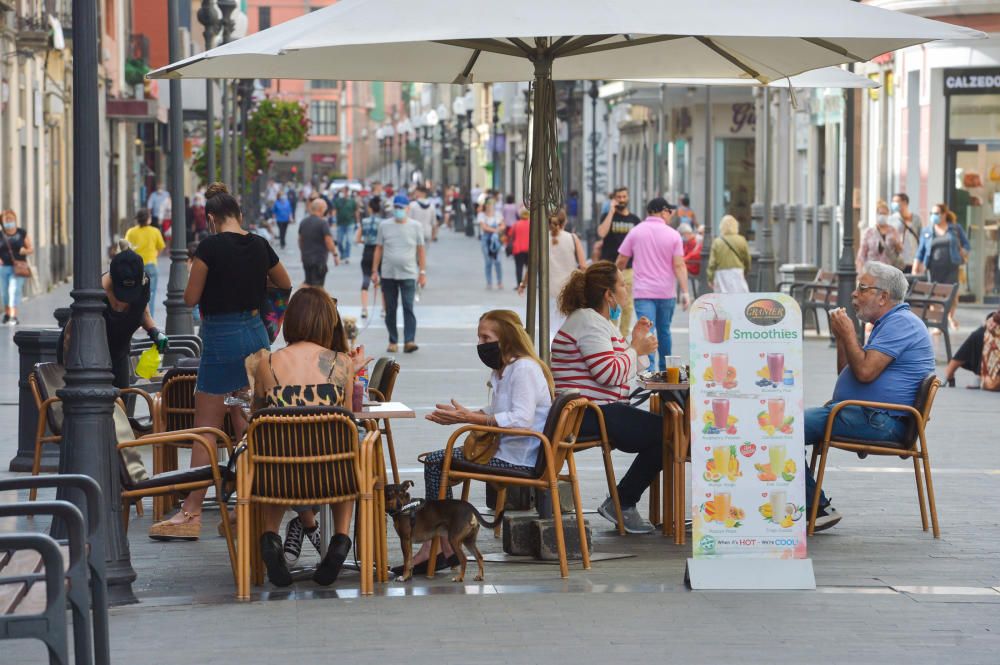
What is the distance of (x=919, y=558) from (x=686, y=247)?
70.9ft

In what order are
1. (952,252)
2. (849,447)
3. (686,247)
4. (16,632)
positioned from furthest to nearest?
(686,247) → (952,252) → (849,447) → (16,632)

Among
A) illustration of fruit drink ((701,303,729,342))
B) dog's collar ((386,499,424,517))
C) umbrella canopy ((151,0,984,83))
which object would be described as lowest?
dog's collar ((386,499,424,517))

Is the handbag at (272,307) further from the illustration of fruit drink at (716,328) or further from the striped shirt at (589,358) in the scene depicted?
the illustration of fruit drink at (716,328)

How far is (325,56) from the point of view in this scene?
9.71 m

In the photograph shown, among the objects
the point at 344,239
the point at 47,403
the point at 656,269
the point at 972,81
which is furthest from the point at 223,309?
the point at 344,239

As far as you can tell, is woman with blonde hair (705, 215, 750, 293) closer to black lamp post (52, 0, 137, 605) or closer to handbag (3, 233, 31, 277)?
handbag (3, 233, 31, 277)

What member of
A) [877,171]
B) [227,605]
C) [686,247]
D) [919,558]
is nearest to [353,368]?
[227,605]

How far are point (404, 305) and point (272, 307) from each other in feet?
30.4

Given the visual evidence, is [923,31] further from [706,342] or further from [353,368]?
[353,368]

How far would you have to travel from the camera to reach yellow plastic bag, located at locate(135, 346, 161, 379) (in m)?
11.5

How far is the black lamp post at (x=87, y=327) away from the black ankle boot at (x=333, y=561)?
806mm

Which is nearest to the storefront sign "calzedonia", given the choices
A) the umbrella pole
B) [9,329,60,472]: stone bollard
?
[9,329,60,472]: stone bollard

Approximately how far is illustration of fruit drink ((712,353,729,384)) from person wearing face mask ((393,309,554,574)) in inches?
38.3

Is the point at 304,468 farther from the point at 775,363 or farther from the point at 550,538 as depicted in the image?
the point at 775,363
